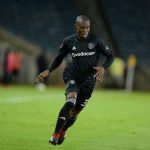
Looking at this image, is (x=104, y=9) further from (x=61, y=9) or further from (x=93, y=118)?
(x=93, y=118)

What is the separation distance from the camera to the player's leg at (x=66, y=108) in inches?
441

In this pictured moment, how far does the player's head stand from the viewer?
11.7 meters

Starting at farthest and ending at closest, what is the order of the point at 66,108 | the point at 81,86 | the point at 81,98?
the point at 81,98
the point at 81,86
the point at 66,108

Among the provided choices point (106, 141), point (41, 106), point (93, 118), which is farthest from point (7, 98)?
point (106, 141)

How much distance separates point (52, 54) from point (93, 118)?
21.8 meters

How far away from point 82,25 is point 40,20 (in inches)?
1231

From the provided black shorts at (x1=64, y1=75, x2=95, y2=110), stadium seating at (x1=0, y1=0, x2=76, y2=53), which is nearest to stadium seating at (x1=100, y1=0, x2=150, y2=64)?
stadium seating at (x1=0, y1=0, x2=76, y2=53)

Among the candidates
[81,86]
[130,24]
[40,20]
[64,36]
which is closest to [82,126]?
[81,86]

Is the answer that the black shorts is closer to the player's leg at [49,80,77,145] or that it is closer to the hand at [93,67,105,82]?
the player's leg at [49,80,77,145]

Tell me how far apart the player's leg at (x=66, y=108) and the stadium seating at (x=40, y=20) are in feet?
94.7

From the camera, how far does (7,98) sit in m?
25.5

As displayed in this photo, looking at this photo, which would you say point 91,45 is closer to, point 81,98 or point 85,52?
point 85,52

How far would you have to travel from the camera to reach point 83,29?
11.9 metres

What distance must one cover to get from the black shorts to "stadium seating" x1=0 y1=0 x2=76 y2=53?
93.4ft
